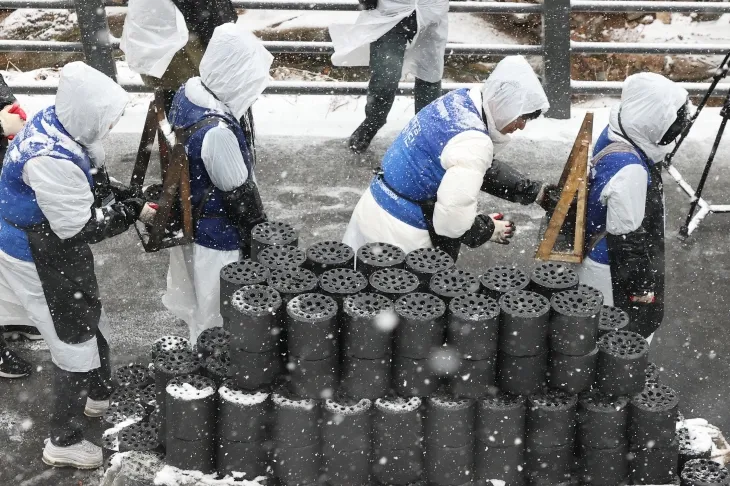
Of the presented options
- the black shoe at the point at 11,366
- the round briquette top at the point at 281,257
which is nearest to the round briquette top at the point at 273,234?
the round briquette top at the point at 281,257

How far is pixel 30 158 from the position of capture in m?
4.11

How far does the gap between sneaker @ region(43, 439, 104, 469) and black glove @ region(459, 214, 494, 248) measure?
6.49 ft

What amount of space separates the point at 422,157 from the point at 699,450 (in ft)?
5.55

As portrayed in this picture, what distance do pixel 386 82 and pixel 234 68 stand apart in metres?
2.79

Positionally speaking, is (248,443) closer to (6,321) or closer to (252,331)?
(252,331)

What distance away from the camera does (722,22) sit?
12.4 metres

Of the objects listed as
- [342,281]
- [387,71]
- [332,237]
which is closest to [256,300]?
[342,281]

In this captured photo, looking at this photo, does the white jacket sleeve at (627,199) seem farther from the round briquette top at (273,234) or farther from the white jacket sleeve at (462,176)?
the round briquette top at (273,234)

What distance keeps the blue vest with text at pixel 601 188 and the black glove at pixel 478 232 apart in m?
0.48

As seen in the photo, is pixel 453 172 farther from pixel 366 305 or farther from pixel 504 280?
pixel 366 305

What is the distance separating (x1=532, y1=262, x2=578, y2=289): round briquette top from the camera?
12.7 feet

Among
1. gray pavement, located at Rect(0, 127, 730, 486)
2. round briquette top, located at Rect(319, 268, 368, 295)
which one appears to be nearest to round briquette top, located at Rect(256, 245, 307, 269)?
round briquette top, located at Rect(319, 268, 368, 295)

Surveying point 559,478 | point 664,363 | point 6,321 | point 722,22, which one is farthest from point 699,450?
point 722,22

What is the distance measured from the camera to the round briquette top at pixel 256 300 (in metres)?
3.59
